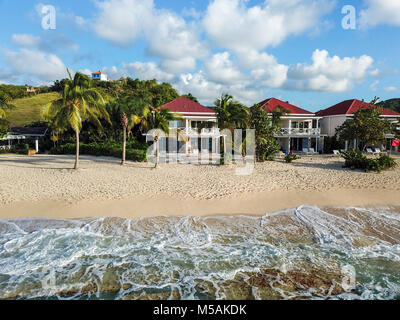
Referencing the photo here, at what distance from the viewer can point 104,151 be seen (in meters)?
23.1

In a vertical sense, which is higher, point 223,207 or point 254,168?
point 254,168

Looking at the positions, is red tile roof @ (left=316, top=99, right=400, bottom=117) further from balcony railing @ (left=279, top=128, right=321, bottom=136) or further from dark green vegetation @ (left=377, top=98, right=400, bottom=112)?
dark green vegetation @ (left=377, top=98, right=400, bottom=112)

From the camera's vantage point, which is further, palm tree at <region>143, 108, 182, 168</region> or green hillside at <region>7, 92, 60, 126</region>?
green hillside at <region>7, 92, 60, 126</region>

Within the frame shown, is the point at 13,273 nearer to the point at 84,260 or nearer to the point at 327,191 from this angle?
the point at 84,260

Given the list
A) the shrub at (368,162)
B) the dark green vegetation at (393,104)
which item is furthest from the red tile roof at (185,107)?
the dark green vegetation at (393,104)

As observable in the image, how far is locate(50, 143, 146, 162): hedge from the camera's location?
19641 mm

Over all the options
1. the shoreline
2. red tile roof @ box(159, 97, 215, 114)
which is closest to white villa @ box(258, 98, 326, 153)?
red tile roof @ box(159, 97, 215, 114)

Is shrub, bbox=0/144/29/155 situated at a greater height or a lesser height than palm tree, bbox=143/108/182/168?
lesser

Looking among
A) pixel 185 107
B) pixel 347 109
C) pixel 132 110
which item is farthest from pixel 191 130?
pixel 347 109

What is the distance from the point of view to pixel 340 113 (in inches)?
1166

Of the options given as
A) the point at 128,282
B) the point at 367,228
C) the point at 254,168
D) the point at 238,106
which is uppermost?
the point at 238,106

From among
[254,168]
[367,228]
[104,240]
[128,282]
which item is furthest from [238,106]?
[128,282]

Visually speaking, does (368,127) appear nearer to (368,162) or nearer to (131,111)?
(368,162)
